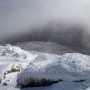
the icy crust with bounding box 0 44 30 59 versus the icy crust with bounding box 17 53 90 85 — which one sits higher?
the icy crust with bounding box 0 44 30 59

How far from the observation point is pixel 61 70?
1556 cm

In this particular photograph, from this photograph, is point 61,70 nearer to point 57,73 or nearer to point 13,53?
point 57,73

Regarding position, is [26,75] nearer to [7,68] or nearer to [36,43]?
[7,68]

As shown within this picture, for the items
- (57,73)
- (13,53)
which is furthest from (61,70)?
(13,53)

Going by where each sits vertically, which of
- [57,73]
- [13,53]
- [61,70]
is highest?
[13,53]

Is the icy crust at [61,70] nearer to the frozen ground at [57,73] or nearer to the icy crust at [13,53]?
the frozen ground at [57,73]

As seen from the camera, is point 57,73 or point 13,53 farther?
point 13,53

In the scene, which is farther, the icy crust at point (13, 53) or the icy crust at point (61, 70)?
the icy crust at point (13, 53)

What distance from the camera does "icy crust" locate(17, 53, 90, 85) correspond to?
15391 millimetres

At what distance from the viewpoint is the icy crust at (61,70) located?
15.4 meters

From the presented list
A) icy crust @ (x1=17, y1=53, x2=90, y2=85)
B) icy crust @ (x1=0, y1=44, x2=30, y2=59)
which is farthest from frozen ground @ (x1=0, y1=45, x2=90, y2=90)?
icy crust @ (x1=0, y1=44, x2=30, y2=59)

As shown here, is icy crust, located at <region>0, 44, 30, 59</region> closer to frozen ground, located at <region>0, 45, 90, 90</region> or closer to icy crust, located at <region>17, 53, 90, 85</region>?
frozen ground, located at <region>0, 45, 90, 90</region>

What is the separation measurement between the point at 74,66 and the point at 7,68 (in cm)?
390

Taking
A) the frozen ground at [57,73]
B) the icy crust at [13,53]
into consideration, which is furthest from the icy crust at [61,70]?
the icy crust at [13,53]
